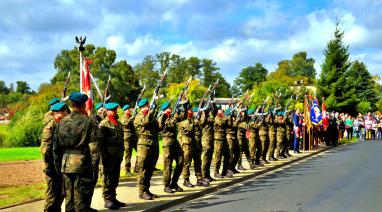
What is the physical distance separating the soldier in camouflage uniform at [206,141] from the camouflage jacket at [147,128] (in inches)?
119

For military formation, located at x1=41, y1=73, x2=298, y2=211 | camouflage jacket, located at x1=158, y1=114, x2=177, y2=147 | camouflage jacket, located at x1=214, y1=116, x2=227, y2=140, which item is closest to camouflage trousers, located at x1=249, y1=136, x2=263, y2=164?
military formation, located at x1=41, y1=73, x2=298, y2=211

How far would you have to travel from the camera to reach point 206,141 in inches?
519

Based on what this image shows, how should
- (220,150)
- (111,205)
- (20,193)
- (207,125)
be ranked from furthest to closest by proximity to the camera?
(220,150), (207,125), (20,193), (111,205)

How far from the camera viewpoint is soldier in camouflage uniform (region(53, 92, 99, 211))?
680cm

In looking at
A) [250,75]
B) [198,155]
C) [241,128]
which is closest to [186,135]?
[198,155]

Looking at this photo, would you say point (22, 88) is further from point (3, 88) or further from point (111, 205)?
point (111, 205)

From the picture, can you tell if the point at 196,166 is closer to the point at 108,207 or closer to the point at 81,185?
the point at 108,207

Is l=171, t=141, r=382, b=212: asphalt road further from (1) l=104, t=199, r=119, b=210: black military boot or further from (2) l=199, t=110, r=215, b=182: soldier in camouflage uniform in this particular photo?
(1) l=104, t=199, r=119, b=210: black military boot

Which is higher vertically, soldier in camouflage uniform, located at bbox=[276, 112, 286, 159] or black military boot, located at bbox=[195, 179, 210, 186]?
soldier in camouflage uniform, located at bbox=[276, 112, 286, 159]

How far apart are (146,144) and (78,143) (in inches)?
130

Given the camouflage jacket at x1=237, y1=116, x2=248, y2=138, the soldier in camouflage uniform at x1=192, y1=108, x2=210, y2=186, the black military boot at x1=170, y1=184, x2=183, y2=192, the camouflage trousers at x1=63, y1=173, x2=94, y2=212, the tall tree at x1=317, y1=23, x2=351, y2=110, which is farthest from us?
the tall tree at x1=317, y1=23, x2=351, y2=110

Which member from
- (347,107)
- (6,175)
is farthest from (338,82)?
(6,175)

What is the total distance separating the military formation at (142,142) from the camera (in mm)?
6863

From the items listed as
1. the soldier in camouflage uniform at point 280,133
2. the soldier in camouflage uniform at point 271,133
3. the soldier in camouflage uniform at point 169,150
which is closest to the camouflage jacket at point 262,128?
the soldier in camouflage uniform at point 271,133
